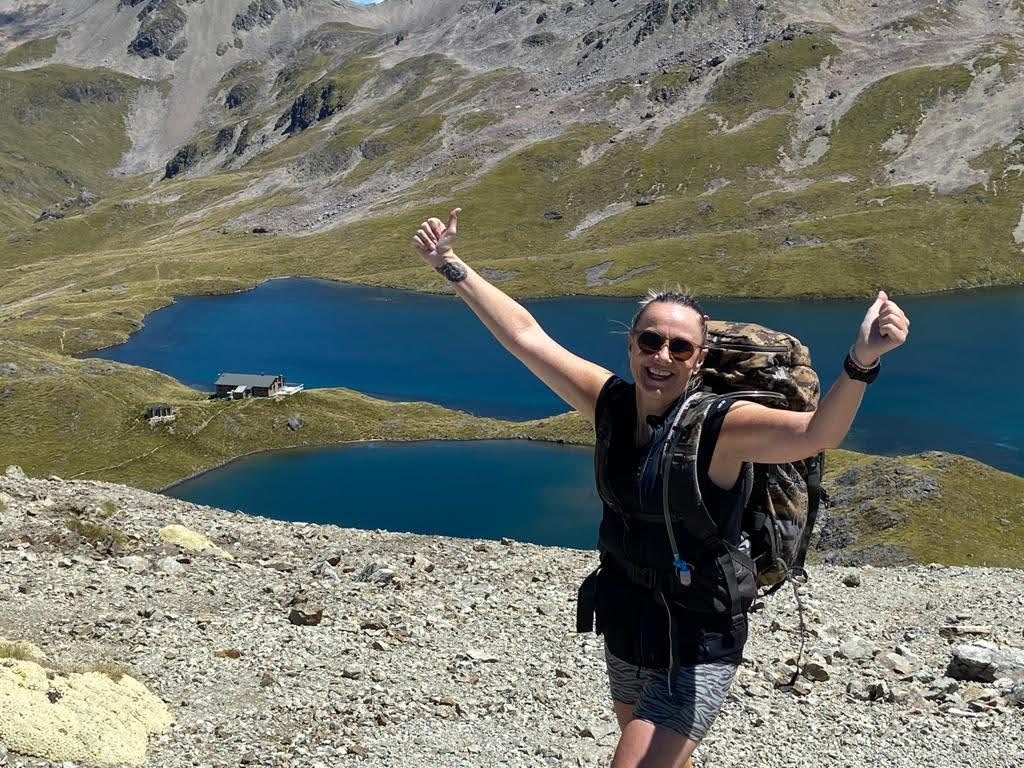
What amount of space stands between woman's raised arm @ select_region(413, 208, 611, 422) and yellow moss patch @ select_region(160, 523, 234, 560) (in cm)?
2188

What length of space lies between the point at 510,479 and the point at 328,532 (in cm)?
5937

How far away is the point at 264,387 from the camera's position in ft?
404

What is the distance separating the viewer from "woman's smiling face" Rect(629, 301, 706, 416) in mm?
7789


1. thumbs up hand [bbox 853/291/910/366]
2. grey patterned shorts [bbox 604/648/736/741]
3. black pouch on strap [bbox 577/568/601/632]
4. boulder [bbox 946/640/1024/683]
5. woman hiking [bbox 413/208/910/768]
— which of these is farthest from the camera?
boulder [bbox 946/640/1024/683]

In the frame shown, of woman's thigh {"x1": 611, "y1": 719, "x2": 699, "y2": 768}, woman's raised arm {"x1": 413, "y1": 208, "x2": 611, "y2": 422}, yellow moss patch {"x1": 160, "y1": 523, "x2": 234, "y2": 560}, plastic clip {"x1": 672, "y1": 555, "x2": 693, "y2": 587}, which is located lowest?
yellow moss patch {"x1": 160, "y1": 523, "x2": 234, "y2": 560}

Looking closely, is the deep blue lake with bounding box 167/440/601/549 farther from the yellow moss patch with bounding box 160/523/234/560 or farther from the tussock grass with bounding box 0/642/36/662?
the tussock grass with bounding box 0/642/36/662

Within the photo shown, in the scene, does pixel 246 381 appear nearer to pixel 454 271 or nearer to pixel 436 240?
pixel 436 240

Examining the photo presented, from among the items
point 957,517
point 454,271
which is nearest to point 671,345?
point 454,271

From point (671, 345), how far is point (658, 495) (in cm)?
131

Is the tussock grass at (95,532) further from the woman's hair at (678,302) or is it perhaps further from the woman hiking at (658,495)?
the woman's hair at (678,302)

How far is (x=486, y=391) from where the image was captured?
136375 mm

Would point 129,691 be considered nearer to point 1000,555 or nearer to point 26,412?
point 1000,555

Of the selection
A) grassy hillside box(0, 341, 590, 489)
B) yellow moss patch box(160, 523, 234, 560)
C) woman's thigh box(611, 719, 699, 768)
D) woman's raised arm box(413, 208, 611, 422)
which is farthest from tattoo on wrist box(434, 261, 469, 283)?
grassy hillside box(0, 341, 590, 489)

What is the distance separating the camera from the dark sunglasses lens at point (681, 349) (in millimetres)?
7754
